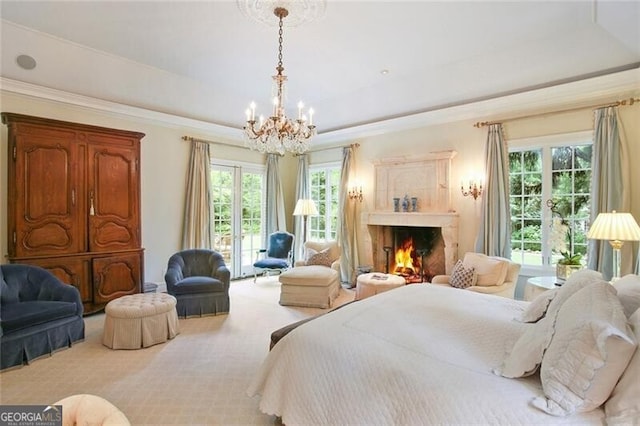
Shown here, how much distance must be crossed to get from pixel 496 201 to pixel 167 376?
4484 mm


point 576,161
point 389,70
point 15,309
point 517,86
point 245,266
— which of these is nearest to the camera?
point 15,309

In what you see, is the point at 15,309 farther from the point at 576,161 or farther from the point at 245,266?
the point at 576,161

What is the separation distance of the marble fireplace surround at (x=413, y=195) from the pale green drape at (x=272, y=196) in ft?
6.67

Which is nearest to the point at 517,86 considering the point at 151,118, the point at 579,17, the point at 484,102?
the point at 484,102

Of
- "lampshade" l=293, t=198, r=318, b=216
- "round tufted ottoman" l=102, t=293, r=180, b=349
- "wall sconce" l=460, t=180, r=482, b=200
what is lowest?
"round tufted ottoman" l=102, t=293, r=180, b=349

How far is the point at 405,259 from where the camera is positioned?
588cm

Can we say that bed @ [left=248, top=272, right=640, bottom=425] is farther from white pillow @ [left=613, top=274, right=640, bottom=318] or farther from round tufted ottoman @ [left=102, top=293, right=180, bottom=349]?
round tufted ottoman @ [left=102, top=293, right=180, bottom=349]

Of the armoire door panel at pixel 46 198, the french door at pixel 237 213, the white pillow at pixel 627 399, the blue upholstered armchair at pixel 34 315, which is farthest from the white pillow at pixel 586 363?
the french door at pixel 237 213

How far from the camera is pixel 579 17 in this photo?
3361 mm

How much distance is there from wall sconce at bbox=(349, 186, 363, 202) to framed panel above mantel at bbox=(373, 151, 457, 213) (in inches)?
14.8

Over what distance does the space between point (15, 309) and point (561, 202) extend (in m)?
6.26

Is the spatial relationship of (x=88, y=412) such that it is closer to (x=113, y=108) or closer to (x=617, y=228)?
(x=617, y=228)

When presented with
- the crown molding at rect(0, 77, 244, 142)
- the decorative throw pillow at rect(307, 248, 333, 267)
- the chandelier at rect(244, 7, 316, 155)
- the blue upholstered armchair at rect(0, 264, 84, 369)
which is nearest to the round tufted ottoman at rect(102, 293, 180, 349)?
the blue upholstered armchair at rect(0, 264, 84, 369)

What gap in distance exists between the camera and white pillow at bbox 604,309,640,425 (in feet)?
4.00
